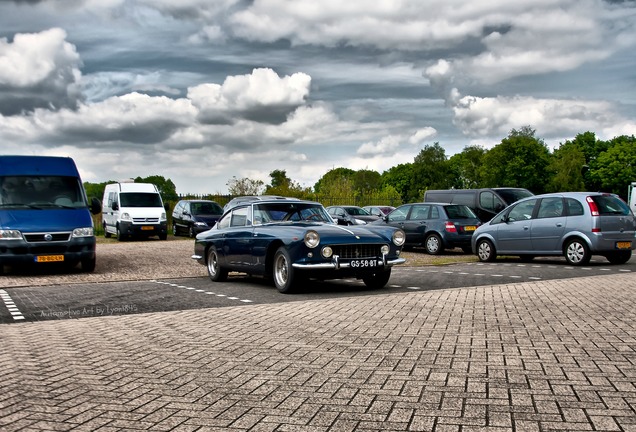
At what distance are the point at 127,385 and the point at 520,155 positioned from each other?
88225mm

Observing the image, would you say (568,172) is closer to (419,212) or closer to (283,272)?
(419,212)

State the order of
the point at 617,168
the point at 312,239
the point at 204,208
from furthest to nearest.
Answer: the point at 617,168, the point at 204,208, the point at 312,239

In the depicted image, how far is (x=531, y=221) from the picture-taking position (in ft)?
58.1

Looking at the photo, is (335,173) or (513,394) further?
(335,173)

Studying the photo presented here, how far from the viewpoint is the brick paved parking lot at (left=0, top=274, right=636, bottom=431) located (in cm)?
438

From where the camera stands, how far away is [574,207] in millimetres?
16719

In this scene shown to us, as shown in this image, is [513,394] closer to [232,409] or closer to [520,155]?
[232,409]

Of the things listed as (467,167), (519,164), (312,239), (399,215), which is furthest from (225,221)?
(467,167)

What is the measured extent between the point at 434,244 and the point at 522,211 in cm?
Result: 420

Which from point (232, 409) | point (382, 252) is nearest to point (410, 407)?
point (232, 409)

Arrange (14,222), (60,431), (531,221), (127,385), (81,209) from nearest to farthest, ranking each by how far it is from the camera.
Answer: (60,431), (127,385), (14,222), (81,209), (531,221)

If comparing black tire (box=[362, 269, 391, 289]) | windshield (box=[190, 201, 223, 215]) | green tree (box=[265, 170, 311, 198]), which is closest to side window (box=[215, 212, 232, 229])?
black tire (box=[362, 269, 391, 289])

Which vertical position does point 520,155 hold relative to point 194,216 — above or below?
above

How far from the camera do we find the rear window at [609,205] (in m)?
16.4
